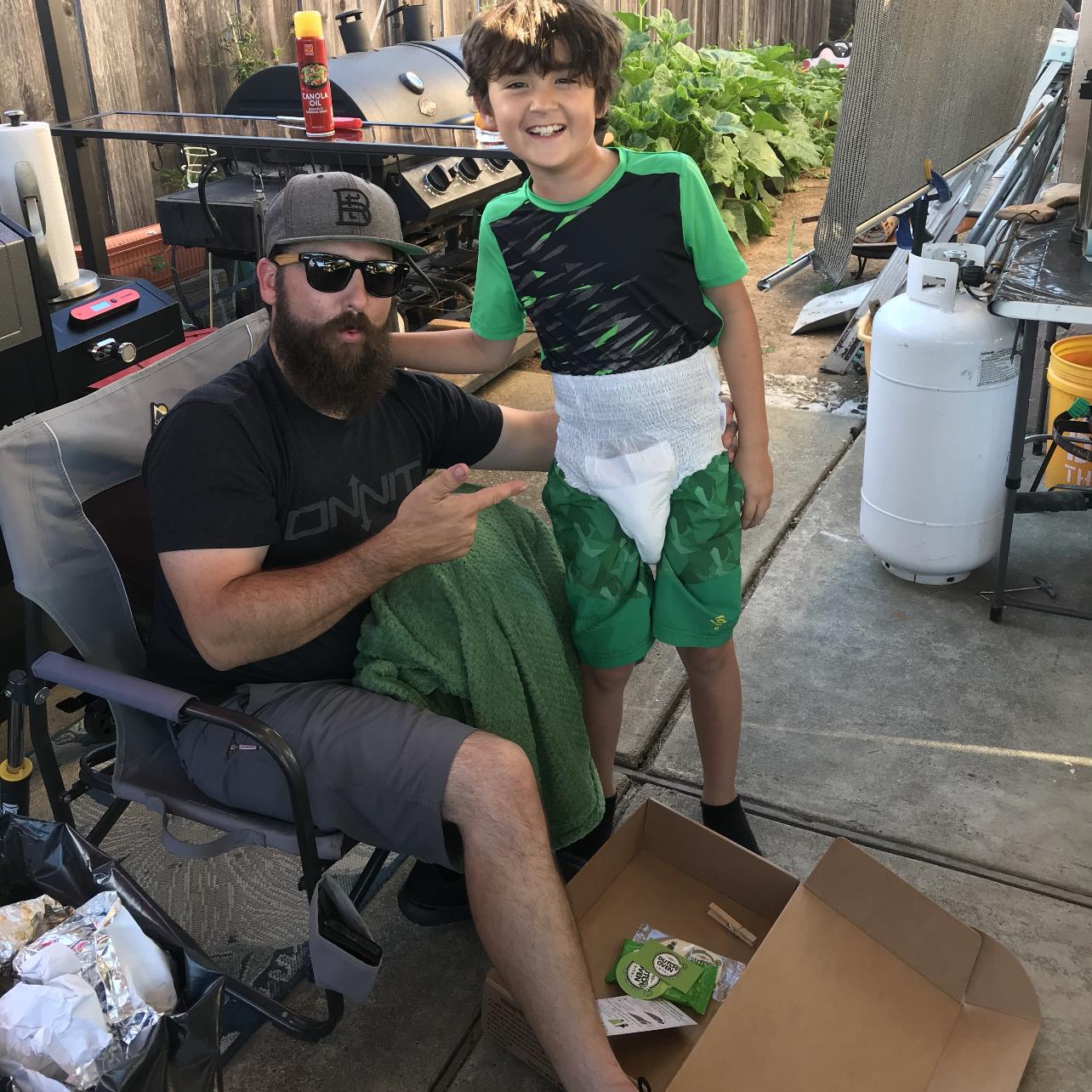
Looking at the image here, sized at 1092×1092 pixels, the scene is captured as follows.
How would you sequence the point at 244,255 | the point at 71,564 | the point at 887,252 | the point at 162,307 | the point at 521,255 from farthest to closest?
the point at 244,255
the point at 887,252
the point at 162,307
the point at 521,255
the point at 71,564

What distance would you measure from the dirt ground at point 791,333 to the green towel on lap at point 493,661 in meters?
2.64

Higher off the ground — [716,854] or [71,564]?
[71,564]

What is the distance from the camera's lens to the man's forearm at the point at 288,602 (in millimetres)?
1594

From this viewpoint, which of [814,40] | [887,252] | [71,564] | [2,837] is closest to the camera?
[2,837]

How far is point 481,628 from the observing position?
1765 mm

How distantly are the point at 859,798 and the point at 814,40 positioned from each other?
1075 centimetres

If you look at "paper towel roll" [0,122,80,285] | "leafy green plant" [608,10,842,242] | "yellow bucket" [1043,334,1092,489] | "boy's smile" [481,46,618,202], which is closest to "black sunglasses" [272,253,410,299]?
"boy's smile" [481,46,618,202]

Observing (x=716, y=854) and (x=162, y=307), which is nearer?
(x=716, y=854)

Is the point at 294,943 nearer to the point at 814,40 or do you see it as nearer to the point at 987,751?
the point at 987,751

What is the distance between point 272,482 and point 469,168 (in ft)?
8.63

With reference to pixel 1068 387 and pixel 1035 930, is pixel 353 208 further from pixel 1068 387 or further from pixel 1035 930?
pixel 1068 387

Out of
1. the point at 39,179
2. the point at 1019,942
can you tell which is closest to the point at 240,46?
the point at 39,179

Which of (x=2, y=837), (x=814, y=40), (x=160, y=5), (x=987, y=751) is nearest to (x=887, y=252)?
(x=987, y=751)

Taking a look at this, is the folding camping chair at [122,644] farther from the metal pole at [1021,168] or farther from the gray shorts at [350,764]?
the metal pole at [1021,168]
